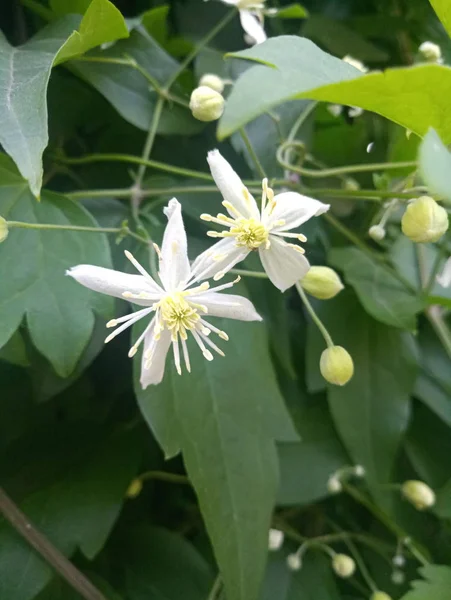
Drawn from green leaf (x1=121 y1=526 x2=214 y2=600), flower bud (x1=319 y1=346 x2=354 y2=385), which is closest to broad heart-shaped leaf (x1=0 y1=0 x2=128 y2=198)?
flower bud (x1=319 y1=346 x2=354 y2=385)

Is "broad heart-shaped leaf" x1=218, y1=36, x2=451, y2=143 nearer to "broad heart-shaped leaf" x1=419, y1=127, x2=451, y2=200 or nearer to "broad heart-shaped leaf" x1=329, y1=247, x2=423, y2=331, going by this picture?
"broad heart-shaped leaf" x1=419, y1=127, x2=451, y2=200

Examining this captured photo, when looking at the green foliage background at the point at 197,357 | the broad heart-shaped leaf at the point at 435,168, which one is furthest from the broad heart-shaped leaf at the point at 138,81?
the broad heart-shaped leaf at the point at 435,168

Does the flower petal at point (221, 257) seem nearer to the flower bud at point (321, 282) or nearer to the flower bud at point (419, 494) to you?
the flower bud at point (321, 282)

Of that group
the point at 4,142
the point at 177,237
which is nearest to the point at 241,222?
the point at 177,237

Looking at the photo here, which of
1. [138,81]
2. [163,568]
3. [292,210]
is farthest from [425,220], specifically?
[163,568]

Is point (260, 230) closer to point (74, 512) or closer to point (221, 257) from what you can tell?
point (221, 257)

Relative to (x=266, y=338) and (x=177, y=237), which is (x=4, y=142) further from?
(x=266, y=338)

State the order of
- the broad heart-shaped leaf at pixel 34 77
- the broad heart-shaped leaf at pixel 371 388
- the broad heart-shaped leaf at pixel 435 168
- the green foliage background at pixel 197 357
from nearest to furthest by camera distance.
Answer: the broad heart-shaped leaf at pixel 435 168 < the broad heart-shaped leaf at pixel 34 77 < the green foliage background at pixel 197 357 < the broad heart-shaped leaf at pixel 371 388
